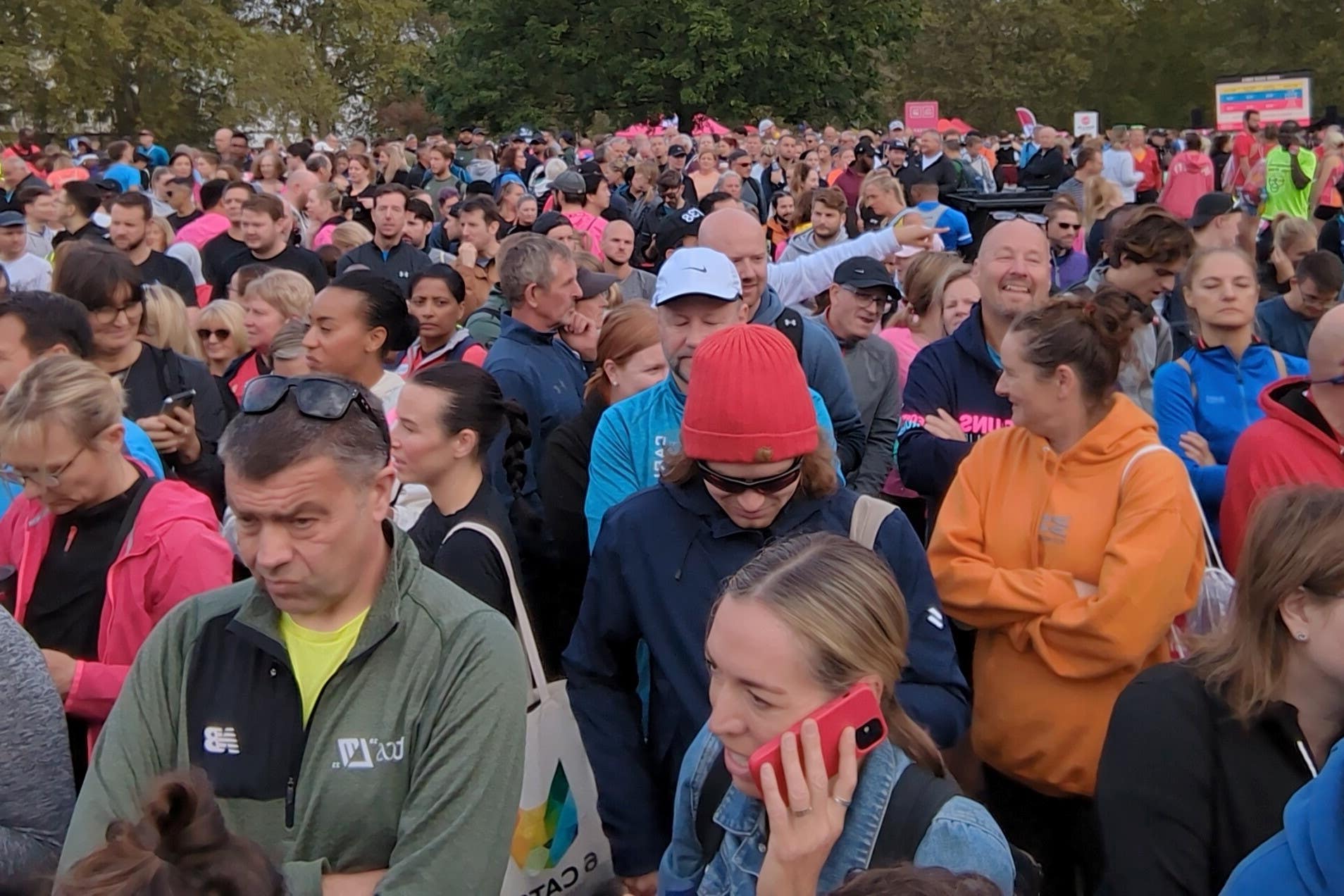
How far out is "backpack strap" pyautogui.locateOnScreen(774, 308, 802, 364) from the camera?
16.4 feet

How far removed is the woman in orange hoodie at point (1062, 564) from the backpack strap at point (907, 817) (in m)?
1.41

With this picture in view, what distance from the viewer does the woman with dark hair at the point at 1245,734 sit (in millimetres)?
2561

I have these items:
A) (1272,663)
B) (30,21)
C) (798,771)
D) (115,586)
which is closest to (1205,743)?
(1272,663)

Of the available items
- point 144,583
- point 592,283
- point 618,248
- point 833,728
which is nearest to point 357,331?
point 592,283

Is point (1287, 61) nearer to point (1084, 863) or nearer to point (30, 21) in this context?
point (30, 21)

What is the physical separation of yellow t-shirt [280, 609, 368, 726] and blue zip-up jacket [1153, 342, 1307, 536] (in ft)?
11.0

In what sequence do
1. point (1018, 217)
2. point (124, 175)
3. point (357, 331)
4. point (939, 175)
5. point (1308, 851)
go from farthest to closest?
point (939, 175), point (124, 175), point (1018, 217), point (357, 331), point (1308, 851)

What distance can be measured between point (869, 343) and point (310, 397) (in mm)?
3750

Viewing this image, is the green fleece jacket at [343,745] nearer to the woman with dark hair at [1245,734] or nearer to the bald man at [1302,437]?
the woman with dark hair at [1245,734]

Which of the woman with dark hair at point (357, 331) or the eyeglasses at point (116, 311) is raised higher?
the eyeglasses at point (116, 311)

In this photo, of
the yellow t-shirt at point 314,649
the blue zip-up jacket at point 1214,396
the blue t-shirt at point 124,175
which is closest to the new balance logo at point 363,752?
the yellow t-shirt at point 314,649

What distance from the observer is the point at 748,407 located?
115 inches

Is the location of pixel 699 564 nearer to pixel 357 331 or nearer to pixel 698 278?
pixel 698 278

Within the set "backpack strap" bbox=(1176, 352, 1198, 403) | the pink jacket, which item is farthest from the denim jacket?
"backpack strap" bbox=(1176, 352, 1198, 403)
